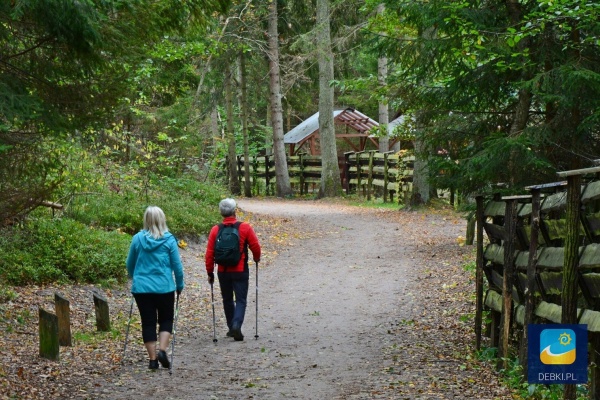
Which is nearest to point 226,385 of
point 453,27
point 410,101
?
point 453,27

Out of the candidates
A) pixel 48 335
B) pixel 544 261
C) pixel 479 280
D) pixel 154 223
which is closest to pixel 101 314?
pixel 48 335

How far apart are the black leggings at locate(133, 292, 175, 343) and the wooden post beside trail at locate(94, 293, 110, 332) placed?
57.3 inches

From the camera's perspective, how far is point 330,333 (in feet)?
35.3

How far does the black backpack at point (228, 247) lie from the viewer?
10.3m

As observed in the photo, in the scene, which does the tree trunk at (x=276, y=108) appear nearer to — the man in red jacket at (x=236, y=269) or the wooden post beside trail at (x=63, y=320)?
the man in red jacket at (x=236, y=269)

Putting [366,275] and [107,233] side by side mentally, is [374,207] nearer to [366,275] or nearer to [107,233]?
[366,275]

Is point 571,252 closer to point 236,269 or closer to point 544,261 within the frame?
point 544,261

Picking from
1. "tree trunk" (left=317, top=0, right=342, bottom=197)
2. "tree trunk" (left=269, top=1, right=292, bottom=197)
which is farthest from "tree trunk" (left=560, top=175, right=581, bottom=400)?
"tree trunk" (left=269, top=1, right=292, bottom=197)

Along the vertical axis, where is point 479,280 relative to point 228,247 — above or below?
A: below

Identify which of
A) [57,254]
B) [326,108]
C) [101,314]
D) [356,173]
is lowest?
[101,314]

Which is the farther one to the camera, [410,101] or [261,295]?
[261,295]

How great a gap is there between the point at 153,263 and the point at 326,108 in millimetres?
23183

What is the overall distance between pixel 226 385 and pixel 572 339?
3.77 meters

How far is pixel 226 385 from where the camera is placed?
783 centimetres
